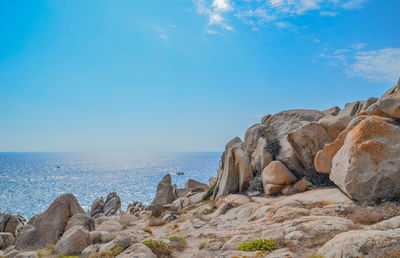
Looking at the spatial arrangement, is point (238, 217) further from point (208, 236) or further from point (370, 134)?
point (370, 134)

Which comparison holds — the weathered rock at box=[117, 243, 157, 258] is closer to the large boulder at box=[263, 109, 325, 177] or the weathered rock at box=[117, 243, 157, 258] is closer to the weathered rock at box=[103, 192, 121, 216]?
the large boulder at box=[263, 109, 325, 177]

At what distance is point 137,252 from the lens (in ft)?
33.7

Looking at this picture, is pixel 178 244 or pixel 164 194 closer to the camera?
pixel 178 244

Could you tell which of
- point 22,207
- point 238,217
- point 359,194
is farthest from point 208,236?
point 22,207

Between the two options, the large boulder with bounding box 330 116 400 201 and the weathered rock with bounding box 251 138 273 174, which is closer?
the large boulder with bounding box 330 116 400 201

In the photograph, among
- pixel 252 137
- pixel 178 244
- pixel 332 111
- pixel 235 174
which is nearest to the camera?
pixel 178 244

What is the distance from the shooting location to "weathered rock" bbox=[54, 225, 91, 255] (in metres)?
13.8

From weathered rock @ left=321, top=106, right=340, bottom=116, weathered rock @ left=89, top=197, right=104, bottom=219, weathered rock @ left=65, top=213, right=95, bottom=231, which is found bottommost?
weathered rock @ left=89, top=197, right=104, bottom=219

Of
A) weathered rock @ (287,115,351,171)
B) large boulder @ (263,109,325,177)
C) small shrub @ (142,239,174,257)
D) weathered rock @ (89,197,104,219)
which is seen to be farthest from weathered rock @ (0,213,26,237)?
weathered rock @ (287,115,351,171)

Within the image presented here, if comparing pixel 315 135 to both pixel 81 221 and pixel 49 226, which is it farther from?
pixel 49 226

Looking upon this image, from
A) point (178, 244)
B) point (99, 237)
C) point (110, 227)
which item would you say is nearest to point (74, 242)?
point (99, 237)

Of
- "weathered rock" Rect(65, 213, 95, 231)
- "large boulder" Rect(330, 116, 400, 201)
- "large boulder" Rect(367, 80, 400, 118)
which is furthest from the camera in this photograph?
"weathered rock" Rect(65, 213, 95, 231)

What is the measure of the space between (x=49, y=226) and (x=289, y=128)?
24.4 metres

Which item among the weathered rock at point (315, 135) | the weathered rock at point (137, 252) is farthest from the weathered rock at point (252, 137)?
the weathered rock at point (137, 252)
